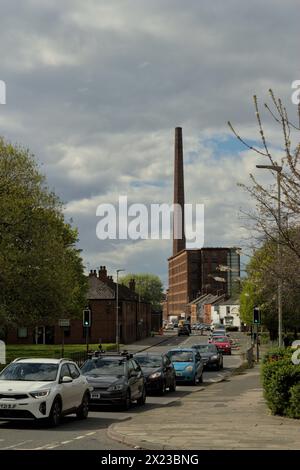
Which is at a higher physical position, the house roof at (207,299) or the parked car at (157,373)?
the house roof at (207,299)

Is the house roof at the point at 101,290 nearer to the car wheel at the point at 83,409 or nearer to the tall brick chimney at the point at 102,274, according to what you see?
the tall brick chimney at the point at 102,274

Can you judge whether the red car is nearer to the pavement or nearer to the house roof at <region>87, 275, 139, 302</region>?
the house roof at <region>87, 275, 139, 302</region>

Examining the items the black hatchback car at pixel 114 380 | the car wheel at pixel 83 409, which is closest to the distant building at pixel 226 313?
the black hatchback car at pixel 114 380

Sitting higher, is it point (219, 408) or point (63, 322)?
point (63, 322)

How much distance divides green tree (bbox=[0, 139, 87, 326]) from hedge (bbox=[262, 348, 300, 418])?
78.9 feet

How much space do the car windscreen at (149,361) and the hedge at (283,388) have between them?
369 inches

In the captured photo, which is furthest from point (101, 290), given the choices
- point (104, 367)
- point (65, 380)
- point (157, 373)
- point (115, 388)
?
point (65, 380)

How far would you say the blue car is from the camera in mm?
30953

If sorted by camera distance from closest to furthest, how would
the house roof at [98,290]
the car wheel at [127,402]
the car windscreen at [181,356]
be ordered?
the car wheel at [127,402]
the car windscreen at [181,356]
the house roof at [98,290]

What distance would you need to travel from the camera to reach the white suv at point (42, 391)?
1577 centimetres
